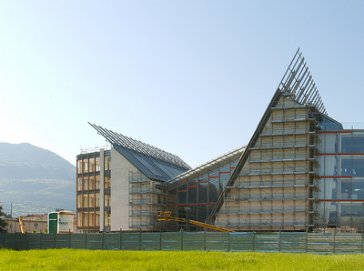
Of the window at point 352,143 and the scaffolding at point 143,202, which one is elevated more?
the window at point 352,143

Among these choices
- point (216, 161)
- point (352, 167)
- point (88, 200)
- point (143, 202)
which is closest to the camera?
point (352, 167)

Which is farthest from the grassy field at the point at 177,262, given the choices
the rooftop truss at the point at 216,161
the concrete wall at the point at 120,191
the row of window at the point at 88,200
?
the row of window at the point at 88,200

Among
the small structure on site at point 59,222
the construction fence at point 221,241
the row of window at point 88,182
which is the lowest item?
the small structure on site at point 59,222

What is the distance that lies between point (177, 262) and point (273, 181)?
34.5 metres

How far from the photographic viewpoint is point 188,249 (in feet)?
173

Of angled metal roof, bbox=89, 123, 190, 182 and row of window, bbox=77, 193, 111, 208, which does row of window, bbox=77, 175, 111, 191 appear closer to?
row of window, bbox=77, 193, 111, 208

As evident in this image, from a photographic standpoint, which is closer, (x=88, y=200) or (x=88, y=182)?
(x=88, y=200)

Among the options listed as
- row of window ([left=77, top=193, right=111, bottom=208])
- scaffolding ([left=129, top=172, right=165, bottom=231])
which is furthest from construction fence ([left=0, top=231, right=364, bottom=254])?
row of window ([left=77, top=193, right=111, bottom=208])

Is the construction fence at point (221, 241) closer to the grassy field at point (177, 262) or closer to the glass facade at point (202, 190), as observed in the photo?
the grassy field at point (177, 262)

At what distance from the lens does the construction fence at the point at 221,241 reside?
48750mm

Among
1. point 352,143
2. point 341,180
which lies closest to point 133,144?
point 341,180

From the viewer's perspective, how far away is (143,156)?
87438 millimetres

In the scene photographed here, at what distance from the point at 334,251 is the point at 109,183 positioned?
44.4m

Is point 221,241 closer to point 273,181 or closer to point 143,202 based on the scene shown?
point 273,181
